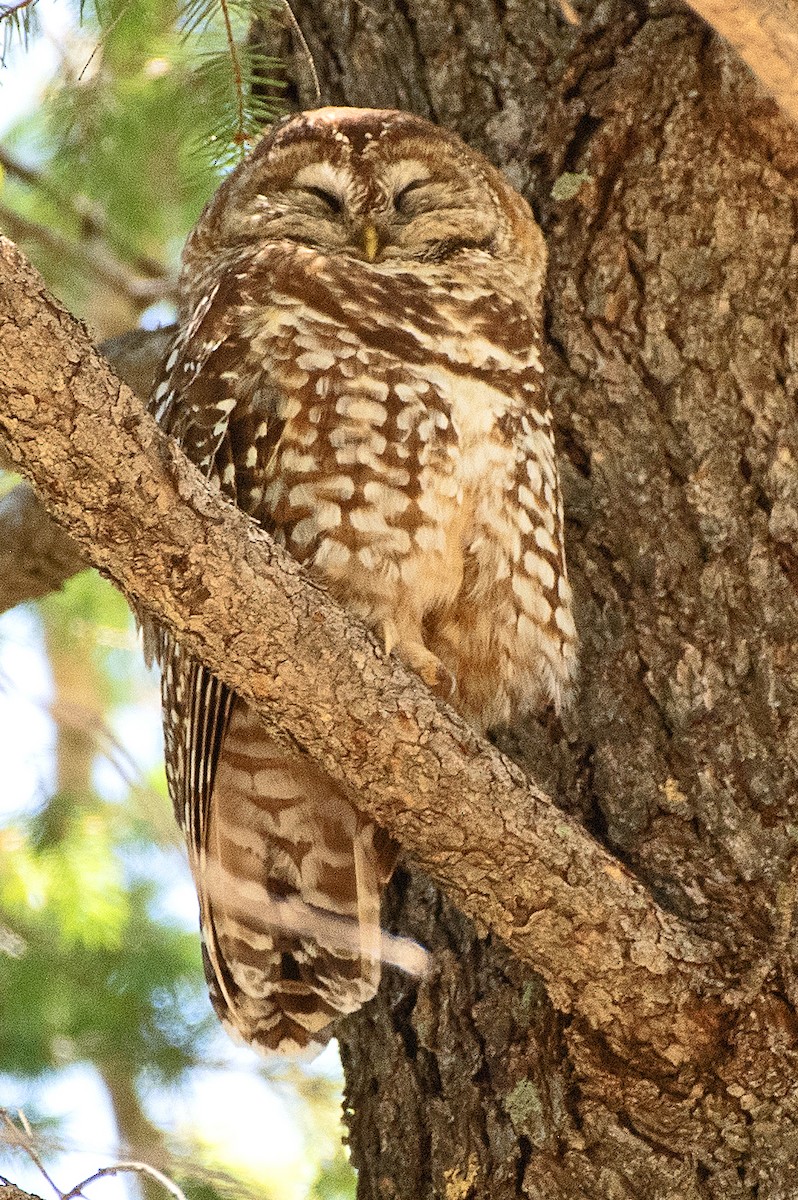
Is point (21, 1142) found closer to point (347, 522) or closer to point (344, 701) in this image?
point (344, 701)

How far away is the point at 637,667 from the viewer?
268cm

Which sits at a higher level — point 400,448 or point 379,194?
point 379,194

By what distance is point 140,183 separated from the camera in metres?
3.92

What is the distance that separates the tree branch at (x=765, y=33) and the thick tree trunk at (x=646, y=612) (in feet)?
1.93

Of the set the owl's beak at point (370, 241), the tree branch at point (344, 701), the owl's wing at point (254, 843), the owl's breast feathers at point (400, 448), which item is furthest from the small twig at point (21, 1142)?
Answer: the owl's beak at point (370, 241)

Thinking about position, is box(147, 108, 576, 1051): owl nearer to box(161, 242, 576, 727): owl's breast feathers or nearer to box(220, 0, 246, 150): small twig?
box(161, 242, 576, 727): owl's breast feathers

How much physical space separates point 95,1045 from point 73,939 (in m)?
0.32

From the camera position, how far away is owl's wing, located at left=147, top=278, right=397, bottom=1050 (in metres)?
2.57

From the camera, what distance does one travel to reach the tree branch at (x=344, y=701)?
173 centimetres

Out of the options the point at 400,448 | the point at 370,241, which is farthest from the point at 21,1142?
the point at 370,241

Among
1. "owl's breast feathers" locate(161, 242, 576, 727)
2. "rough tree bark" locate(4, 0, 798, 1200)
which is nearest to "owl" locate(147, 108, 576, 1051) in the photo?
"owl's breast feathers" locate(161, 242, 576, 727)

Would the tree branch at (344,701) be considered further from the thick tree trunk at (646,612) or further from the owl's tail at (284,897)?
the owl's tail at (284,897)

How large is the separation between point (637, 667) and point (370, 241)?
0.98 metres

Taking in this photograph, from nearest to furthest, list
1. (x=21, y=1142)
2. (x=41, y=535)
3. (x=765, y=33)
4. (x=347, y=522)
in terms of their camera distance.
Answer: (x=21, y=1142)
(x=765, y=33)
(x=347, y=522)
(x=41, y=535)
